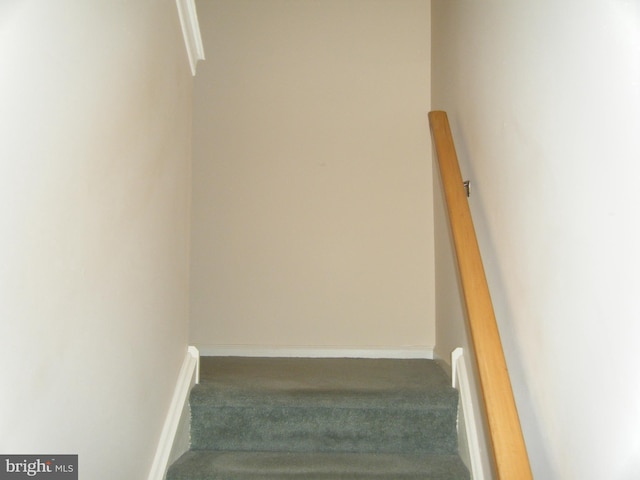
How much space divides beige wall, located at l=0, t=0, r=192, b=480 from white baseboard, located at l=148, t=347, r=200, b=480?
0.05 meters

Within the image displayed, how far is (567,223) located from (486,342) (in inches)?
17.3

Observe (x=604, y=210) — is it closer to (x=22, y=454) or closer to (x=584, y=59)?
(x=584, y=59)

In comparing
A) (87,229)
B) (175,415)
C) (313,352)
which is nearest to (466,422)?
(175,415)

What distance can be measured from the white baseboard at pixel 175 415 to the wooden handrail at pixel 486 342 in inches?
38.1

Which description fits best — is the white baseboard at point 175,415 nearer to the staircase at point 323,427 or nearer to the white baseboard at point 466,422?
the staircase at point 323,427

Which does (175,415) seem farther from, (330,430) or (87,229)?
(87,229)

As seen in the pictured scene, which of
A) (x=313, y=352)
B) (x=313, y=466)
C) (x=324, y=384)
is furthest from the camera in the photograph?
(x=313, y=352)

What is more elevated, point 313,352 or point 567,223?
point 567,223

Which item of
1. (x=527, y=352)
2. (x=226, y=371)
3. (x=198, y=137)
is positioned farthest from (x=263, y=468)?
(x=198, y=137)

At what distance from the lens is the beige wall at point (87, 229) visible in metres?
0.90

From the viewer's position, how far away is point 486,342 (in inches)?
56.9

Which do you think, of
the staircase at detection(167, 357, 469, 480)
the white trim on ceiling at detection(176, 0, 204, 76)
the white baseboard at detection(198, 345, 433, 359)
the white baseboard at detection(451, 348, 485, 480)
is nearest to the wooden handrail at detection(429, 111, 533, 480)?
the white baseboard at detection(451, 348, 485, 480)

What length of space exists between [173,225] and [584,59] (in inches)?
51.7

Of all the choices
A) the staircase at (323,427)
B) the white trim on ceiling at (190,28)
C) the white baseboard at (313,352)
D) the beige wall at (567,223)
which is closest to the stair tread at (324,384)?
the staircase at (323,427)
